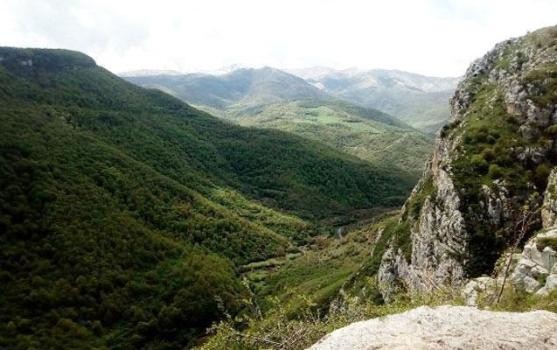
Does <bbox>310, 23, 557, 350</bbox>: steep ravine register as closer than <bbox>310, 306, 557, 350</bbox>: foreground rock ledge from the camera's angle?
No

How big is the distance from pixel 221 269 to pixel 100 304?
4770cm

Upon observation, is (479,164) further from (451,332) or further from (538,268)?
(451,332)

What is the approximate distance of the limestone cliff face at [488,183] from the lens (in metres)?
54.8

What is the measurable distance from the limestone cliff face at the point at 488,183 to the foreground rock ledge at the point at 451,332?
75.7 feet

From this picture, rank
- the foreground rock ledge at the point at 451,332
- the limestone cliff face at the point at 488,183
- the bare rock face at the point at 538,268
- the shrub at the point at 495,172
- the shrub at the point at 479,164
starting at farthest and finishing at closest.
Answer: the shrub at the point at 479,164
the shrub at the point at 495,172
the limestone cliff face at the point at 488,183
the bare rock face at the point at 538,268
the foreground rock ledge at the point at 451,332

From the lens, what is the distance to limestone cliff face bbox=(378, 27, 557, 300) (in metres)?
54.8

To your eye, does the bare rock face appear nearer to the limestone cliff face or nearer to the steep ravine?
the steep ravine

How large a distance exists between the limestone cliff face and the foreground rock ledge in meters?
23.1

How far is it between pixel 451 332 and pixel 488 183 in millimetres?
42034

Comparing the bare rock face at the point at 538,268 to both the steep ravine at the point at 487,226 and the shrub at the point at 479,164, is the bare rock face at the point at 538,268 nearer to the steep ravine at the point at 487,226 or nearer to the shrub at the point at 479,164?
the steep ravine at the point at 487,226

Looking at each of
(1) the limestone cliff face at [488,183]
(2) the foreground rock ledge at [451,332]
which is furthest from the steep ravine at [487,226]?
(1) the limestone cliff face at [488,183]

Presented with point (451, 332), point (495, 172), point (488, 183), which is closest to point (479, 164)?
point (495, 172)

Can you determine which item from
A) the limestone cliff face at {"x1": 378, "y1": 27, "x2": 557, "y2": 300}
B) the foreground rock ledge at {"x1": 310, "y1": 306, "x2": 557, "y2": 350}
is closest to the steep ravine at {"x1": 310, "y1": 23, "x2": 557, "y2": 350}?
the foreground rock ledge at {"x1": 310, "y1": 306, "x2": 557, "y2": 350}

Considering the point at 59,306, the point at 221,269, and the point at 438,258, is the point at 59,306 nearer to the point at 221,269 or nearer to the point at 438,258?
the point at 221,269
